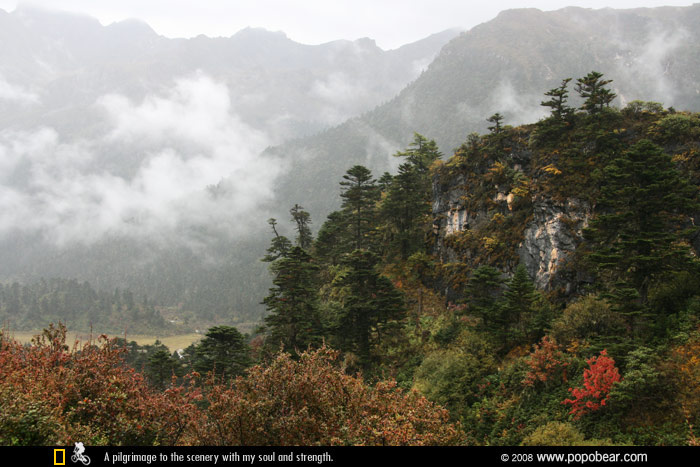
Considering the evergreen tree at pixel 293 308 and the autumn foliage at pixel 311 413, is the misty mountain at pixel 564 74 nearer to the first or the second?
the evergreen tree at pixel 293 308

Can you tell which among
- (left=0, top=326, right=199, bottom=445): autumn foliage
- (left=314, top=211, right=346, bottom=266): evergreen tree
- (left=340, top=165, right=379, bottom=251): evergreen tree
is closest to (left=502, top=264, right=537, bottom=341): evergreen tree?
(left=340, top=165, right=379, bottom=251): evergreen tree

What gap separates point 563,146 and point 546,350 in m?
15.1

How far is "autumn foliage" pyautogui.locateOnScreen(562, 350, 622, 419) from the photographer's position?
13.8m

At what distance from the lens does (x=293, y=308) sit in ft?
90.0

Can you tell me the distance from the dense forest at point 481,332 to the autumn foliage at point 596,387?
80 mm

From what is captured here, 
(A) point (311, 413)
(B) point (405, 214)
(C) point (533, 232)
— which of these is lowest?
(A) point (311, 413)

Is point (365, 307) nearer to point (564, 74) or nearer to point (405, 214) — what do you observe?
point (405, 214)

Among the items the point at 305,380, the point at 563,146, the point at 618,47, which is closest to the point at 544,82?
the point at 618,47

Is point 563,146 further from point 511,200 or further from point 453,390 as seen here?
point 453,390

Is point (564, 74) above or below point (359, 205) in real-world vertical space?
above

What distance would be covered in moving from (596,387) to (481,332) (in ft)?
29.4
